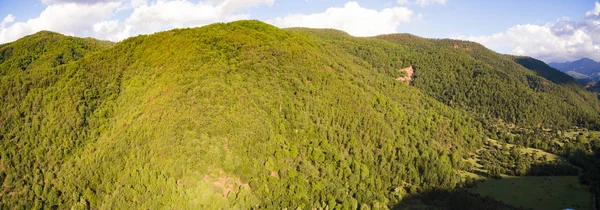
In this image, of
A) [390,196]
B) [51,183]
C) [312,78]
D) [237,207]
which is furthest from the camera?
[312,78]

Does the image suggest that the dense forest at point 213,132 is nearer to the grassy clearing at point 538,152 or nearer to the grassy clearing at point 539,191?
the grassy clearing at point 539,191

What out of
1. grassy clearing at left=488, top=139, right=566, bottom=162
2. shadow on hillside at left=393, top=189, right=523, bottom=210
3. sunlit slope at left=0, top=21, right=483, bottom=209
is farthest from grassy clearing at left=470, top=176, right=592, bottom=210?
grassy clearing at left=488, top=139, right=566, bottom=162

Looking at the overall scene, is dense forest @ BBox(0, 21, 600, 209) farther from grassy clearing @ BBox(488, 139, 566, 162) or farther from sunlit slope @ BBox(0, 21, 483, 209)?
grassy clearing @ BBox(488, 139, 566, 162)

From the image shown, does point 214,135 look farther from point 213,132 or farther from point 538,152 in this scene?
point 538,152

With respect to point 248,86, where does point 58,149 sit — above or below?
below

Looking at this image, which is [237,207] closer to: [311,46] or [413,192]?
[413,192]

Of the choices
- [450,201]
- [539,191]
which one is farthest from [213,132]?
[539,191]

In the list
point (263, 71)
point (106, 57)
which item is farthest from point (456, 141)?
point (106, 57)
